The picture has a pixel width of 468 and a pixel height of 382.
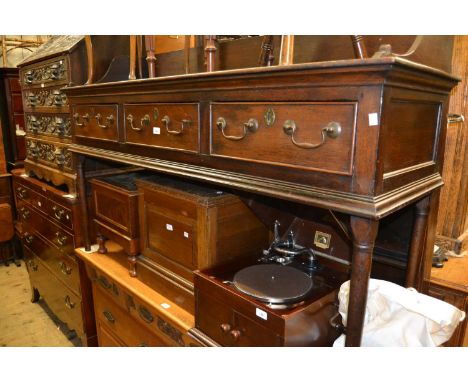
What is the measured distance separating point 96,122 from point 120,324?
921mm

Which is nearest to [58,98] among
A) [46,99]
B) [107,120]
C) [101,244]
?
[46,99]

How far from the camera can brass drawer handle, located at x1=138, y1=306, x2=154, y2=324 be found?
141cm

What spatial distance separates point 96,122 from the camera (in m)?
1.56

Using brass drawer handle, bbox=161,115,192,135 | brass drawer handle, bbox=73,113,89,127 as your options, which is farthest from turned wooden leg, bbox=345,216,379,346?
brass drawer handle, bbox=73,113,89,127

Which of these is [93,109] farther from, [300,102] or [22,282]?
[22,282]

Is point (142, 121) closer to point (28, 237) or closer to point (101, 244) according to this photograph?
point (101, 244)

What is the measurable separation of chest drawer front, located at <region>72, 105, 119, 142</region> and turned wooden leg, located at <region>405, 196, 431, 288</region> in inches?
42.6

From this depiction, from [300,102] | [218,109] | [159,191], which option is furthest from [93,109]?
[300,102]

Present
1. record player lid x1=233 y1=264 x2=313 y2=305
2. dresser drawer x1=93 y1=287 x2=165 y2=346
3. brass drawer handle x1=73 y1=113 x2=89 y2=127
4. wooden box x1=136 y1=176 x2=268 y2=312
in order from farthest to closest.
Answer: brass drawer handle x1=73 y1=113 x2=89 y2=127 → dresser drawer x1=93 y1=287 x2=165 y2=346 → wooden box x1=136 y1=176 x2=268 y2=312 → record player lid x1=233 y1=264 x2=313 y2=305

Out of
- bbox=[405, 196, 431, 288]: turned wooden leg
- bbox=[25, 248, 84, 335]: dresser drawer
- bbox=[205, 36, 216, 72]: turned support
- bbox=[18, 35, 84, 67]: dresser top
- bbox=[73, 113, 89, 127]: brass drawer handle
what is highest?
bbox=[18, 35, 84, 67]: dresser top

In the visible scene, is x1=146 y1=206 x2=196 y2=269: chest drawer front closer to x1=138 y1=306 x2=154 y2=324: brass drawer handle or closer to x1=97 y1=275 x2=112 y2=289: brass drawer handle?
x1=138 y1=306 x2=154 y2=324: brass drawer handle

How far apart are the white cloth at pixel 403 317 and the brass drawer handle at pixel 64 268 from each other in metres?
1.74

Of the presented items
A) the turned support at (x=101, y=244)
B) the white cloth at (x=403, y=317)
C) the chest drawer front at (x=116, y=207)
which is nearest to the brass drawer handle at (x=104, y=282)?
the turned support at (x=101, y=244)

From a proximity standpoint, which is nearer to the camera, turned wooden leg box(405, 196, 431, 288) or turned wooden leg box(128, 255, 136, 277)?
turned wooden leg box(405, 196, 431, 288)
